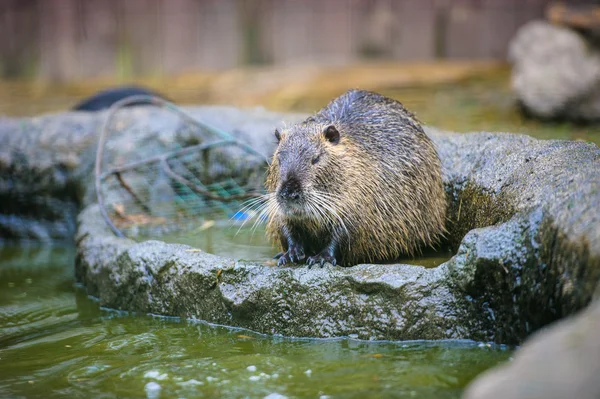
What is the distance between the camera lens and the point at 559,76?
25.2 ft

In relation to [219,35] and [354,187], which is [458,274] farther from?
[219,35]

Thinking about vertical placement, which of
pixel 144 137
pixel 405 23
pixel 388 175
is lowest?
pixel 388 175

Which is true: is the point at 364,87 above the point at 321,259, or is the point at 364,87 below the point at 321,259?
above

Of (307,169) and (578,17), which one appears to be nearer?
(307,169)

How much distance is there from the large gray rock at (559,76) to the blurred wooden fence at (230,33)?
2048mm

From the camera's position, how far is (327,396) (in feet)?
9.99

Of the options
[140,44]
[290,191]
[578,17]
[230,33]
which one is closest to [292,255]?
[290,191]

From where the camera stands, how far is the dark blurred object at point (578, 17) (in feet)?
25.0

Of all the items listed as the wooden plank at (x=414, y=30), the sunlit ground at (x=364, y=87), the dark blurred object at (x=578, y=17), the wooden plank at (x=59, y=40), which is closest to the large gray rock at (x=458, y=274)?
the sunlit ground at (x=364, y=87)

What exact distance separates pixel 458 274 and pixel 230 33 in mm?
8015

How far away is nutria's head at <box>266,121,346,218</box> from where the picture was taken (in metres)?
3.94

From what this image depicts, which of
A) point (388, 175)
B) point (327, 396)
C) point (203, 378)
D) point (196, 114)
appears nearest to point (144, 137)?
point (196, 114)

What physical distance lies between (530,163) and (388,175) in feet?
2.86

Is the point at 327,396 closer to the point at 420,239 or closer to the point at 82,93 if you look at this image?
the point at 420,239
